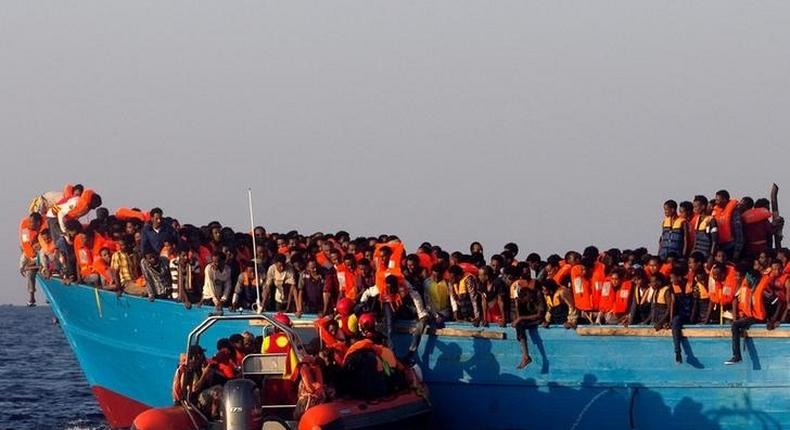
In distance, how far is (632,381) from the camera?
26.5 meters

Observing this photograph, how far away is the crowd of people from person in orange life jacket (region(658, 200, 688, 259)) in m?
0.02

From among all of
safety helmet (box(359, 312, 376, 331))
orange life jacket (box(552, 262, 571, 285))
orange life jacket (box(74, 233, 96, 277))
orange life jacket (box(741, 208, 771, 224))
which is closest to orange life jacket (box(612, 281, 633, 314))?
orange life jacket (box(552, 262, 571, 285))

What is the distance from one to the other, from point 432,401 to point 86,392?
76.5ft

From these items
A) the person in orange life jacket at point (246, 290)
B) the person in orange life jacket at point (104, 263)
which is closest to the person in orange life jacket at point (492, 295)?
the person in orange life jacket at point (246, 290)

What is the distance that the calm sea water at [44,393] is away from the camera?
38906 mm

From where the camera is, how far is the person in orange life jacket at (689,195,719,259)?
2727 centimetres

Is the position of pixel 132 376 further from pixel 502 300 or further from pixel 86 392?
pixel 86 392

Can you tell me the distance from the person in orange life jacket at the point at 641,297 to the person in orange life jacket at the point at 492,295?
221 cm

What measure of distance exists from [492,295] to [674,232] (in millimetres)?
3245

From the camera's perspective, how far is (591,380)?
26844mm

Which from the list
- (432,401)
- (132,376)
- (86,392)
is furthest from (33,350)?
(432,401)

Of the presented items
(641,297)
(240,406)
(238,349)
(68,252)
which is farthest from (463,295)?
(68,252)

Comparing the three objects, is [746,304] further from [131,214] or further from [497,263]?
[131,214]

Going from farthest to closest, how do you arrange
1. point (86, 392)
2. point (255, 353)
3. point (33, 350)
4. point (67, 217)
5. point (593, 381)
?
point (33, 350)
point (86, 392)
point (67, 217)
point (593, 381)
point (255, 353)
